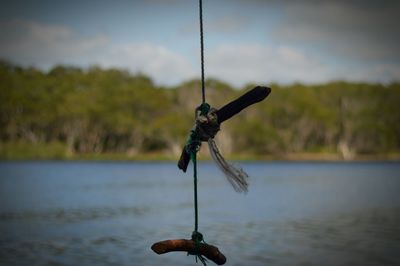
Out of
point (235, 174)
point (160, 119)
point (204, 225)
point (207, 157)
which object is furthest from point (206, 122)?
point (207, 157)

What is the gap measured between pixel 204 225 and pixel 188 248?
18781 millimetres

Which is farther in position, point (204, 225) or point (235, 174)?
point (204, 225)

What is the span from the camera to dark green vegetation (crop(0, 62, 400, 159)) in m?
112

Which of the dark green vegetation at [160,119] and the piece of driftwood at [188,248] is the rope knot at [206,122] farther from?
the dark green vegetation at [160,119]

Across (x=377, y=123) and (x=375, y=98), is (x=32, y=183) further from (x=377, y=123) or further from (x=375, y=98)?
(x=375, y=98)

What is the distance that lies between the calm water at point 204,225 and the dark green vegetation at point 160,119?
67.7 metres

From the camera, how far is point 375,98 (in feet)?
447

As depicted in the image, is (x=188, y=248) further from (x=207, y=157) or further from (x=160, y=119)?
(x=207, y=157)

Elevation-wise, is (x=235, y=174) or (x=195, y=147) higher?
(x=195, y=147)

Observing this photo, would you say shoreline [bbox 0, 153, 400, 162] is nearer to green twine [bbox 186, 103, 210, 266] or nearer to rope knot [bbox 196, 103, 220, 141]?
green twine [bbox 186, 103, 210, 266]

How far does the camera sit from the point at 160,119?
384 feet

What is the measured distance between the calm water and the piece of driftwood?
405 inches

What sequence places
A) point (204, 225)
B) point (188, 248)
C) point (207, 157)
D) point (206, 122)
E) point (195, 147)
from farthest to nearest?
point (207, 157) → point (204, 225) → point (188, 248) → point (195, 147) → point (206, 122)

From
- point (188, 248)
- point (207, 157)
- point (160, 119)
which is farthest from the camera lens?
point (207, 157)
